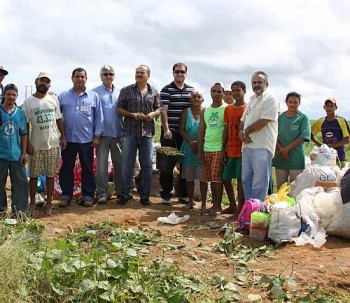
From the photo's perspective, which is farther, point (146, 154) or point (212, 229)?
point (146, 154)

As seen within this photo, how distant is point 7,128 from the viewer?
5480 mm

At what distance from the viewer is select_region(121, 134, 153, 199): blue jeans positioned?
653cm

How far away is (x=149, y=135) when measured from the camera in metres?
6.57

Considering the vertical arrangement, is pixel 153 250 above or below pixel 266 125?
below

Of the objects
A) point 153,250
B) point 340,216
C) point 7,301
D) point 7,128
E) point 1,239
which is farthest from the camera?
point 7,128

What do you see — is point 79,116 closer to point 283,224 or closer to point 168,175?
point 168,175

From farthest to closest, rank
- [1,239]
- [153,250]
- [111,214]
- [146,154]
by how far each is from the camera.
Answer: [146,154]
[111,214]
[153,250]
[1,239]

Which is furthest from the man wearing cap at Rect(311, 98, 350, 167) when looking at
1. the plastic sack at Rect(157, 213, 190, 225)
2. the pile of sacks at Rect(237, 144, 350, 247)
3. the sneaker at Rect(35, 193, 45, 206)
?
the sneaker at Rect(35, 193, 45, 206)

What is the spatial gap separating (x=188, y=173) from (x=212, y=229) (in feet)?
4.14

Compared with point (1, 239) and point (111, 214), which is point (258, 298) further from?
point (111, 214)

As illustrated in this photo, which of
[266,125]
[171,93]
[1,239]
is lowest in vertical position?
[1,239]

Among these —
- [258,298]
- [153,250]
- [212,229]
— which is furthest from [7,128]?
[258,298]

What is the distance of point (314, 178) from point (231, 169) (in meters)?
1.06

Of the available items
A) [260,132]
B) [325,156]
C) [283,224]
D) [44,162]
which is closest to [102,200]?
[44,162]
